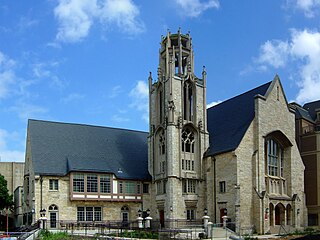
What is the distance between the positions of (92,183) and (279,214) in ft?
60.8

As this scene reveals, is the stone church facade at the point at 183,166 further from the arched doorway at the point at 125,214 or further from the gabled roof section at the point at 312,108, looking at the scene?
the gabled roof section at the point at 312,108

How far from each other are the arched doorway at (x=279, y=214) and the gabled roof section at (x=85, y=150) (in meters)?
13.3

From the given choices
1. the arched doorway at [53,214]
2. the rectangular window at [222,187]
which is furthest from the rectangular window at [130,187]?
the rectangular window at [222,187]

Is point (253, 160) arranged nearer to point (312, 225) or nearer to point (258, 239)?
point (258, 239)

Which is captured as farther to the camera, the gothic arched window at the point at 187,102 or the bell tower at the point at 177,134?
the gothic arched window at the point at 187,102

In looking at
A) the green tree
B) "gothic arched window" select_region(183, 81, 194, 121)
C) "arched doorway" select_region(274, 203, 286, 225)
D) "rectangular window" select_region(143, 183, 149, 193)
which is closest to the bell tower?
"gothic arched window" select_region(183, 81, 194, 121)

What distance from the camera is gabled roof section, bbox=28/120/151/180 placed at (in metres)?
48.3

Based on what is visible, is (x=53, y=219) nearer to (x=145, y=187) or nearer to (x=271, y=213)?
(x=145, y=187)

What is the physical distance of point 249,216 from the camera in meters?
43.8

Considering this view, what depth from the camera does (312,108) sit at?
64.2 m

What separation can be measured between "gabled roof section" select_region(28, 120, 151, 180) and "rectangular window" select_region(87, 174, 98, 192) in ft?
2.35

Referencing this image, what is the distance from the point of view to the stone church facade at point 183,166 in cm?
4509

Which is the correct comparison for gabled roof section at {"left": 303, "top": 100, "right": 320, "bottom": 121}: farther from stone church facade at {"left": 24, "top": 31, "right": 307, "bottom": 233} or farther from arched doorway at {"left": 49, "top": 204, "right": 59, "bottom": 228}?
arched doorway at {"left": 49, "top": 204, "right": 59, "bottom": 228}

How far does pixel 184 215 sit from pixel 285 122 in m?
13.7
